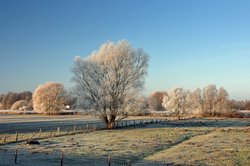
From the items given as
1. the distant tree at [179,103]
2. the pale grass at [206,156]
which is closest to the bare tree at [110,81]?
the pale grass at [206,156]

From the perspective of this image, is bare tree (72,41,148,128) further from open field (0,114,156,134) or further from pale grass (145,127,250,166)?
pale grass (145,127,250,166)

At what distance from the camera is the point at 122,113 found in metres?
66.4

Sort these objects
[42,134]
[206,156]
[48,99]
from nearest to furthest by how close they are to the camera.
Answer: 1. [206,156]
2. [42,134]
3. [48,99]

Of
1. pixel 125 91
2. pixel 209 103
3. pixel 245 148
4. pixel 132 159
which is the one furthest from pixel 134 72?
pixel 209 103

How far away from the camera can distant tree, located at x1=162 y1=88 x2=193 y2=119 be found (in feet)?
475

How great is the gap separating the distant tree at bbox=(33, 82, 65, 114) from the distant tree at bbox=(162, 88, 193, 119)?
151 feet

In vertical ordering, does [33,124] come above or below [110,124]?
above

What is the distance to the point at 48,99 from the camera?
15138 centimetres

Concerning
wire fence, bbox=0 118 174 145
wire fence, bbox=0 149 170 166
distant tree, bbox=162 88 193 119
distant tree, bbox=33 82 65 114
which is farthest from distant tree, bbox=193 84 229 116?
wire fence, bbox=0 149 170 166

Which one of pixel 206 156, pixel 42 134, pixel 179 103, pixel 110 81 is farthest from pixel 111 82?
pixel 179 103

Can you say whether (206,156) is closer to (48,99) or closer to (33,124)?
(33,124)

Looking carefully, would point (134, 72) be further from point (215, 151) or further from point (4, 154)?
point (4, 154)

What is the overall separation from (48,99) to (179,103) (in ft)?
181

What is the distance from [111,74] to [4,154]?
3810cm
